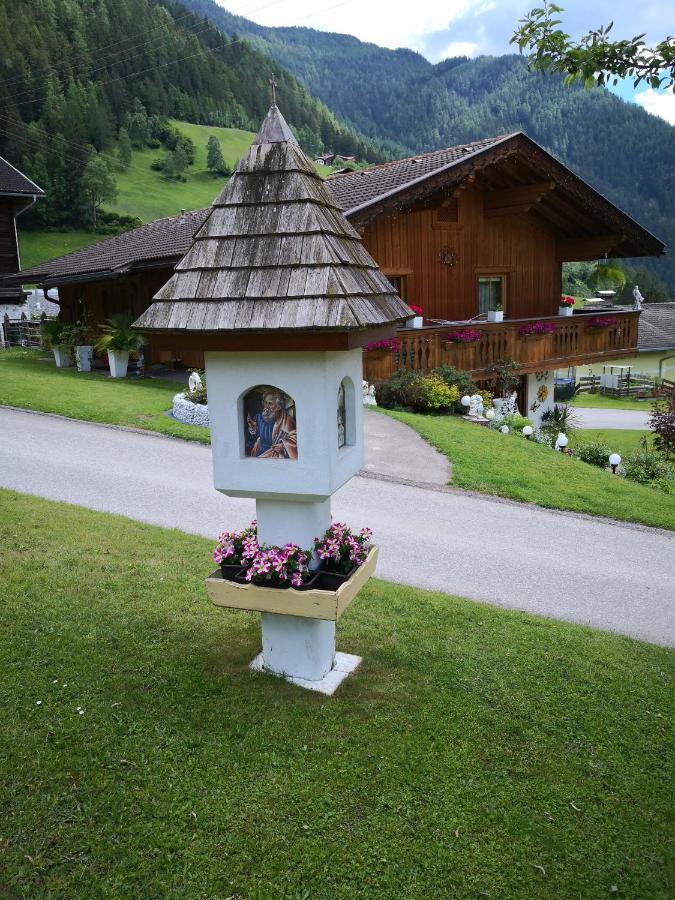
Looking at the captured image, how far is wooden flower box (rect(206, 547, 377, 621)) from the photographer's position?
13.2 ft

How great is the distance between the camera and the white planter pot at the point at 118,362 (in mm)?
17975

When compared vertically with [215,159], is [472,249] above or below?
below

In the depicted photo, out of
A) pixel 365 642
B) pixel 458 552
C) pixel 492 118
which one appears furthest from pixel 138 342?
pixel 492 118

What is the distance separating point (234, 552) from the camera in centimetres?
445

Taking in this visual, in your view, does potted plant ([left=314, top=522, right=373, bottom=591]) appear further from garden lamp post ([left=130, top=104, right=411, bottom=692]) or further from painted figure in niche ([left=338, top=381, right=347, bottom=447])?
painted figure in niche ([left=338, top=381, right=347, bottom=447])

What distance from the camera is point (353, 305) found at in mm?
3650

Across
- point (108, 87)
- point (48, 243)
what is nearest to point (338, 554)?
point (48, 243)

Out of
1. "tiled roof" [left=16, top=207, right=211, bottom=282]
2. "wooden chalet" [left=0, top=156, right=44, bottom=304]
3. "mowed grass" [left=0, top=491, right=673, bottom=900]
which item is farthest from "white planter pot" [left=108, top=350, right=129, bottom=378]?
"mowed grass" [left=0, top=491, right=673, bottom=900]

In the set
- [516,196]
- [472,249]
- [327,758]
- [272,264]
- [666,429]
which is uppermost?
[516,196]

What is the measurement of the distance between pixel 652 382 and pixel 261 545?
39586 mm

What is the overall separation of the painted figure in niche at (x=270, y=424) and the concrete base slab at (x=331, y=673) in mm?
1527

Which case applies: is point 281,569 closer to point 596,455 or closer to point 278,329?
point 278,329

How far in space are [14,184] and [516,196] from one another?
1983cm

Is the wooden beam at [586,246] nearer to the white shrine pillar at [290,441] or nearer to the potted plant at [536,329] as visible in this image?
the potted plant at [536,329]
